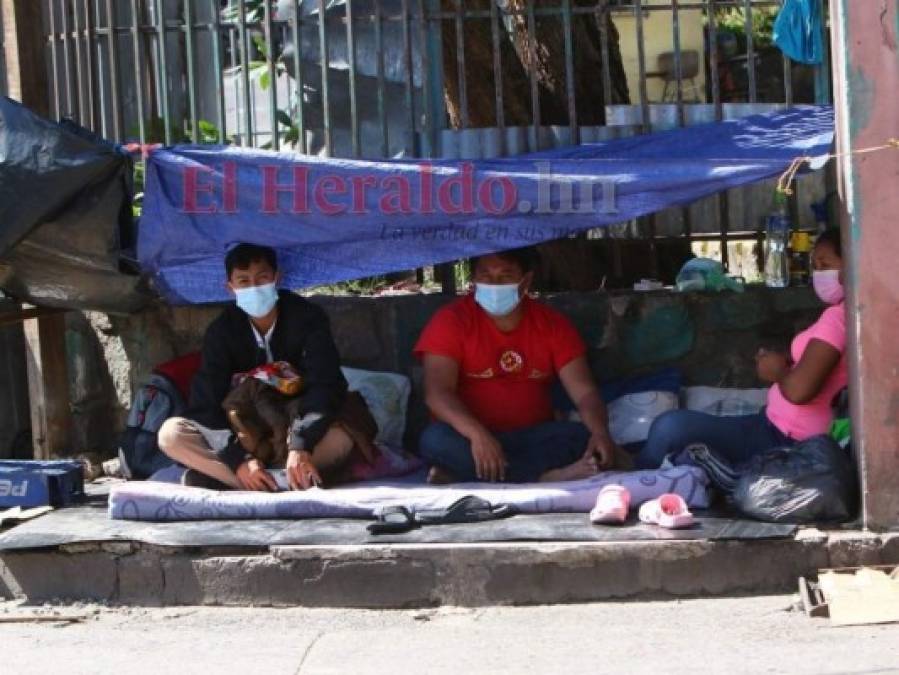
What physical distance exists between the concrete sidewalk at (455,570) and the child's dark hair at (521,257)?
132 cm

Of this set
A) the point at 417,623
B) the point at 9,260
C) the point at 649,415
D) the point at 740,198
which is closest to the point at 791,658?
the point at 417,623

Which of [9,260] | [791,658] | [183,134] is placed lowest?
[791,658]

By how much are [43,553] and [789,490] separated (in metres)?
2.70

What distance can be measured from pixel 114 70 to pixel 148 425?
1.67m

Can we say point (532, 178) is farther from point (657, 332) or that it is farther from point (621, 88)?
point (621, 88)

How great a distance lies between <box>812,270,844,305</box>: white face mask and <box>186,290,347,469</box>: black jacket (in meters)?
1.89

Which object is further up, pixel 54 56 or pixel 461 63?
pixel 54 56

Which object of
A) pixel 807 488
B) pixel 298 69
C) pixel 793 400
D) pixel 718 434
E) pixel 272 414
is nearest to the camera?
pixel 807 488

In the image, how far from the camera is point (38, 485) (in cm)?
612

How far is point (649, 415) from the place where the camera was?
6.42 metres

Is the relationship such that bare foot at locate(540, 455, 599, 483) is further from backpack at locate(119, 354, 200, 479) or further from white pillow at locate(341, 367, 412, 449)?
backpack at locate(119, 354, 200, 479)

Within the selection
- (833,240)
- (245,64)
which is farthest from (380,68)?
(833,240)

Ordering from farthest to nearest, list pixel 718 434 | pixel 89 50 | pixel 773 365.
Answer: pixel 89 50
pixel 718 434
pixel 773 365

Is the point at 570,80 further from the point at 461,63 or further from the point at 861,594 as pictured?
the point at 861,594
